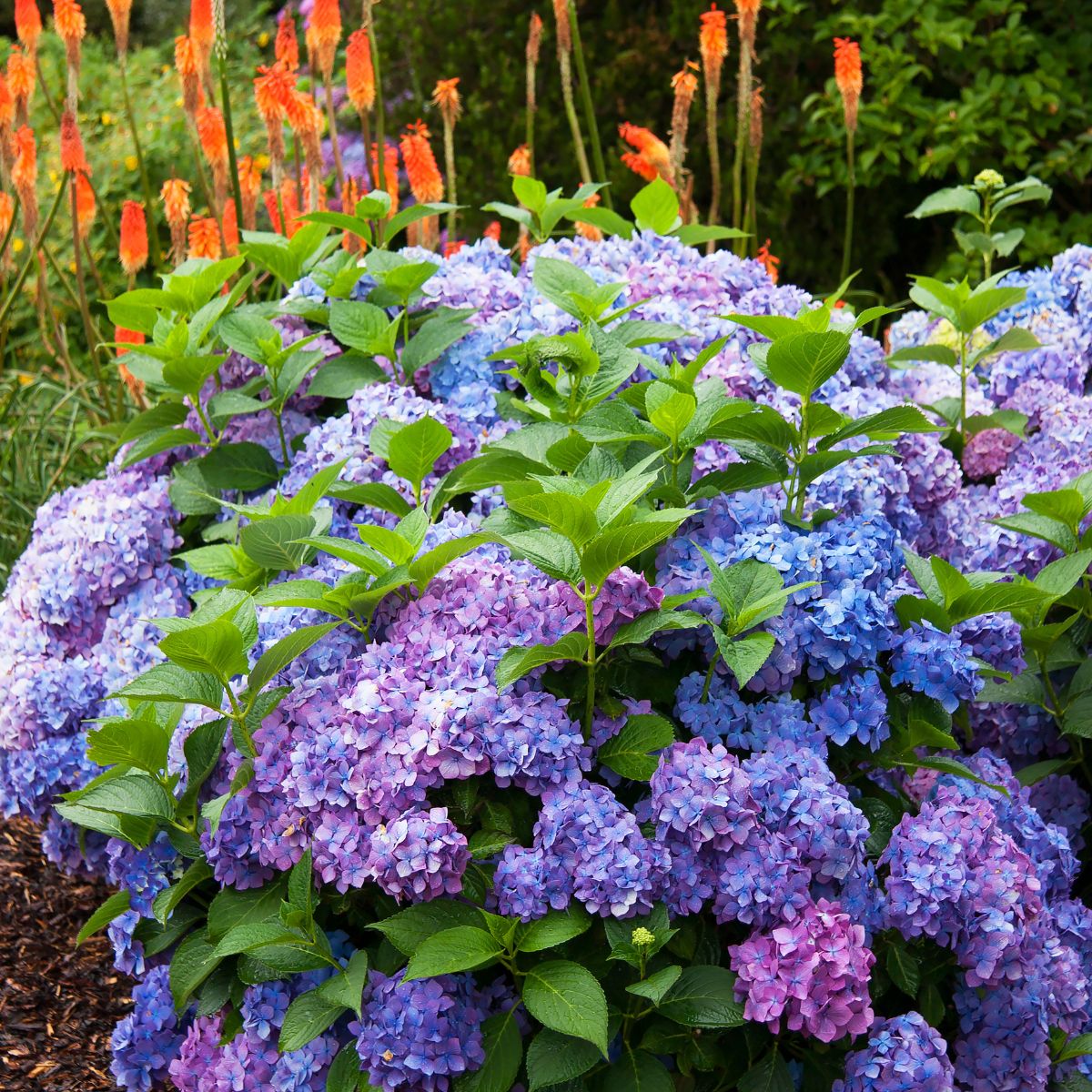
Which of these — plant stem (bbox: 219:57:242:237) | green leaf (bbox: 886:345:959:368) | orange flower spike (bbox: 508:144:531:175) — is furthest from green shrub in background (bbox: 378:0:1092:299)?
green leaf (bbox: 886:345:959:368)

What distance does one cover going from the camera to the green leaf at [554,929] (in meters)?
1.65

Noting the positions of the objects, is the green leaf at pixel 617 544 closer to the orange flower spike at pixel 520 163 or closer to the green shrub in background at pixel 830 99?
the orange flower spike at pixel 520 163

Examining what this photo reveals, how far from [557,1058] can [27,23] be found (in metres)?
3.23

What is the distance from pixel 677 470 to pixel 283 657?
0.66 metres

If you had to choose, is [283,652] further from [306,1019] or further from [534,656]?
[306,1019]

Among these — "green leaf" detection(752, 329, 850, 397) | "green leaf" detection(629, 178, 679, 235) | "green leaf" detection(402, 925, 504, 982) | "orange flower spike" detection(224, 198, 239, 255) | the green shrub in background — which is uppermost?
"green leaf" detection(752, 329, 850, 397)

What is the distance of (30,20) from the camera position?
367 centimetres

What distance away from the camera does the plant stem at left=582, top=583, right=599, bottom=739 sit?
173 centimetres

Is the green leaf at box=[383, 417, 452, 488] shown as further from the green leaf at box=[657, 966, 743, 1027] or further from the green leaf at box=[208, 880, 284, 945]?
the green leaf at box=[657, 966, 743, 1027]

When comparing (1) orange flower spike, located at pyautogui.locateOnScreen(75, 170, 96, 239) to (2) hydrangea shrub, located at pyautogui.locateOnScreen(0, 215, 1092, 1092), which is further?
(1) orange flower spike, located at pyautogui.locateOnScreen(75, 170, 96, 239)

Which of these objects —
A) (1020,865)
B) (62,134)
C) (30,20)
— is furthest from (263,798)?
(30,20)

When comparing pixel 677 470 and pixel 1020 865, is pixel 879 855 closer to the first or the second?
pixel 1020 865

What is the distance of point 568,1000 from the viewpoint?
1.61 meters

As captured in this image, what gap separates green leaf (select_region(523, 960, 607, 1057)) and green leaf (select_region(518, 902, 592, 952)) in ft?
0.11
